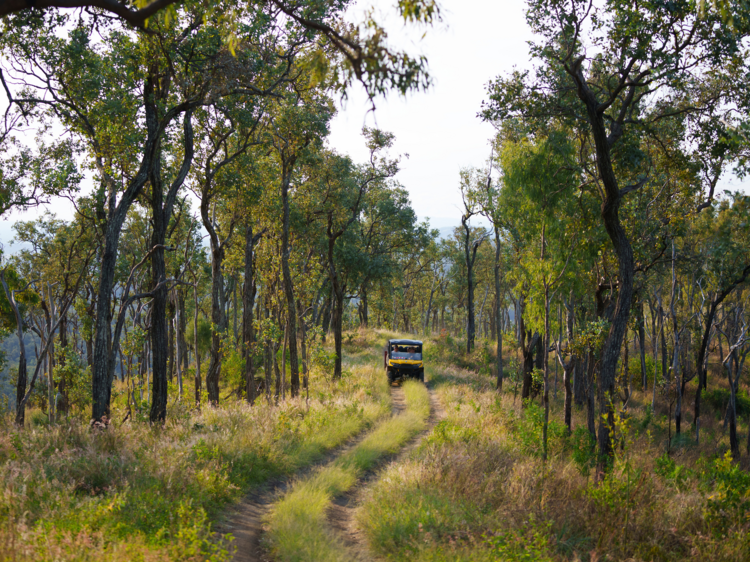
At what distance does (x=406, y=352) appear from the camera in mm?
25391

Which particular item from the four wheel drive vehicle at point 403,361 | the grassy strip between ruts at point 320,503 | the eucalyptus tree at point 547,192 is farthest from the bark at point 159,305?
the four wheel drive vehicle at point 403,361

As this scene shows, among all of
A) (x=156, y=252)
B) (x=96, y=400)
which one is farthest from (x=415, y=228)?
(x=96, y=400)

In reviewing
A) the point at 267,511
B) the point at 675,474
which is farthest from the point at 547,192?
the point at 267,511

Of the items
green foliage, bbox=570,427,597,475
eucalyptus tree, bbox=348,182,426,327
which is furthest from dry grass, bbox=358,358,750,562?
eucalyptus tree, bbox=348,182,426,327

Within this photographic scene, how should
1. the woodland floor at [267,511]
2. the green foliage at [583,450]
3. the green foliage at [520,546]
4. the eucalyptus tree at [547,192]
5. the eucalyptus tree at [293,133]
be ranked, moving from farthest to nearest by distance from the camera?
1. the eucalyptus tree at [293,133]
2. the green foliage at [583,450]
3. the eucalyptus tree at [547,192]
4. the woodland floor at [267,511]
5. the green foliage at [520,546]

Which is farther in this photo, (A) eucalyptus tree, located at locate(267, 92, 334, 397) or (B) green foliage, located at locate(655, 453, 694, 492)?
(A) eucalyptus tree, located at locate(267, 92, 334, 397)

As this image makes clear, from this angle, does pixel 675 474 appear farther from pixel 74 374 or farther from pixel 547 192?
pixel 74 374

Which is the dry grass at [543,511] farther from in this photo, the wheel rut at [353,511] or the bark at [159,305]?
the bark at [159,305]

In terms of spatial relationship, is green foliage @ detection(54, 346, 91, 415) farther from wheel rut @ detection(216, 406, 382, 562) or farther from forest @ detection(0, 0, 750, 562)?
wheel rut @ detection(216, 406, 382, 562)

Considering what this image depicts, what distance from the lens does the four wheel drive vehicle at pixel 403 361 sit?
2495 cm

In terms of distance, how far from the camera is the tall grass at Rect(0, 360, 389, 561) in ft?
16.5

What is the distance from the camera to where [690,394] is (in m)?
31.7

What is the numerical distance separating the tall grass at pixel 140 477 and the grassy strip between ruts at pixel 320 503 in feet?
2.58

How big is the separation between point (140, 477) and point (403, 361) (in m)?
18.4
